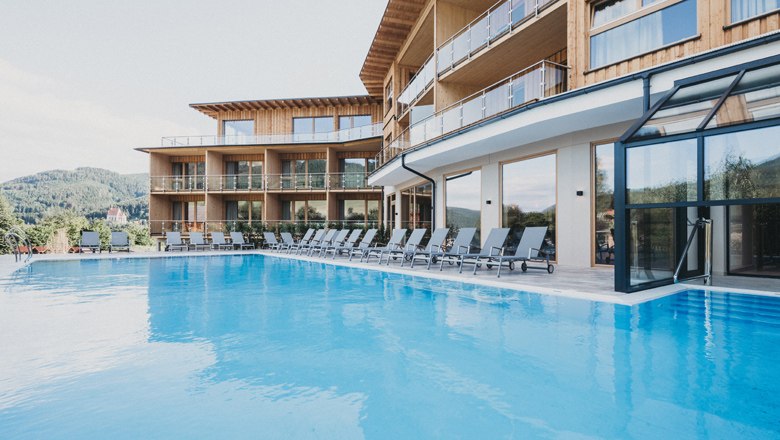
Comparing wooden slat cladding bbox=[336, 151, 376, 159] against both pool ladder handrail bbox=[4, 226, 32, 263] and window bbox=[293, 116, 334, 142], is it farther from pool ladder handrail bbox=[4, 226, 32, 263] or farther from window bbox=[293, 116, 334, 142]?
pool ladder handrail bbox=[4, 226, 32, 263]

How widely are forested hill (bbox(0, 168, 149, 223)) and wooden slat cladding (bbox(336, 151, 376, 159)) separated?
124 ft

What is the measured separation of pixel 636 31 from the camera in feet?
26.0

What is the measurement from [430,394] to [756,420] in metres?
1.78

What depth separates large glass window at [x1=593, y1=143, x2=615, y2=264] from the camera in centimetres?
903

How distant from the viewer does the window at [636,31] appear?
7262 millimetres

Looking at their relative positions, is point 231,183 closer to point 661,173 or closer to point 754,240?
point 661,173

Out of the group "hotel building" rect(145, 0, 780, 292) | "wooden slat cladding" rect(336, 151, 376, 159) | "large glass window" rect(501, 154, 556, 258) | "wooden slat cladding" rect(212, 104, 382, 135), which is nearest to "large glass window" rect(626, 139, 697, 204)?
"hotel building" rect(145, 0, 780, 292)

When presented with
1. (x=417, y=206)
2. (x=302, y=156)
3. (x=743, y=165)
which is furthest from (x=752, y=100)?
(x=302, y=156)

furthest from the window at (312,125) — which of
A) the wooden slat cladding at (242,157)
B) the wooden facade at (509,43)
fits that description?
the wooden facade at (509,43)

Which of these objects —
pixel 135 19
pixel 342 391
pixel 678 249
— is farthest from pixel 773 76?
pixel 135 19

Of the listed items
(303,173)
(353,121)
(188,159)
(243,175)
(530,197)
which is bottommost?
(530,197)

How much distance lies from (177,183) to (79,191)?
49.5 meters

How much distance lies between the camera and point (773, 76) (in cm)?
542

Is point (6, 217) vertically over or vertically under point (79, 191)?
under
